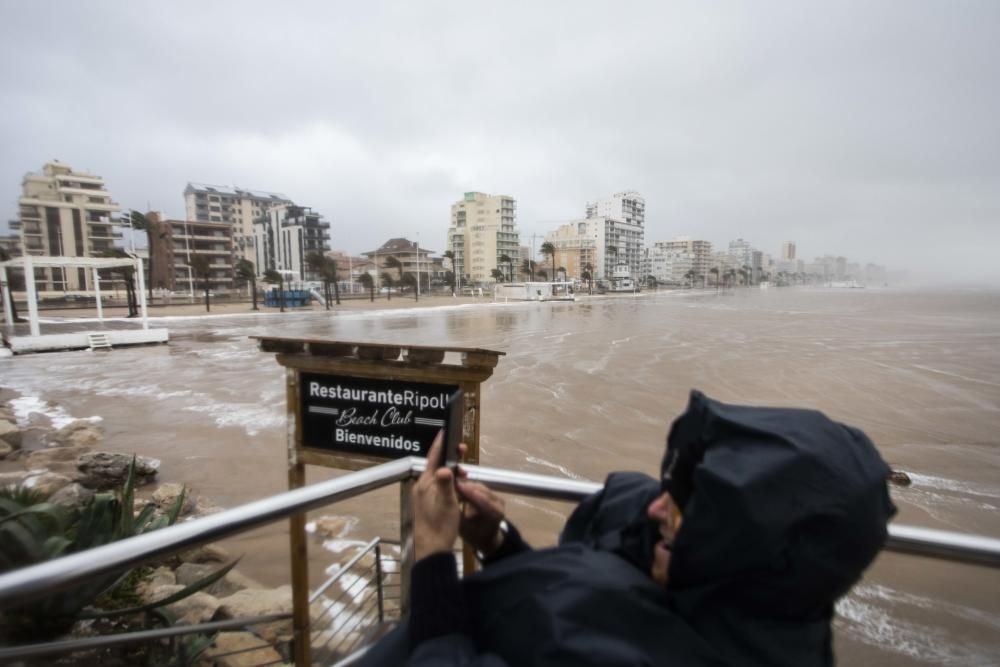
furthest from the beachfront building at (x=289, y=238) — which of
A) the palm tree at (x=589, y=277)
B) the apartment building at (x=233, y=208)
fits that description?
the palm tree at (x=589, y=277)

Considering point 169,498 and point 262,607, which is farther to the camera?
point 169,498

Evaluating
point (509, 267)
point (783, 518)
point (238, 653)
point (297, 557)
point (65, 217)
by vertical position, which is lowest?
point (238, 653)

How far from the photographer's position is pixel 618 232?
443 feet

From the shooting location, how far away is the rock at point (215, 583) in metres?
3.32

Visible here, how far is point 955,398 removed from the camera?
11.0 metres

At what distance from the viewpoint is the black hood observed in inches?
29.5

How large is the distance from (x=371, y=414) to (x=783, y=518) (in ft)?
6.35

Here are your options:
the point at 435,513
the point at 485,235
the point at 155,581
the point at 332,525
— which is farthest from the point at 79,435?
the point at 485,235

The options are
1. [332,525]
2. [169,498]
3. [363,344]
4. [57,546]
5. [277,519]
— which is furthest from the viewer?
[169,498]

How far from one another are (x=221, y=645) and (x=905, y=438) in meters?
9.65

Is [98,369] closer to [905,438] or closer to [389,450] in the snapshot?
[389,450]

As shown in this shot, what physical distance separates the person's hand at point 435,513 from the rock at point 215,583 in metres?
2.97

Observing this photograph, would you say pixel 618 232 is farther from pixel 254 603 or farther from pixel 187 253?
pixel 254 603

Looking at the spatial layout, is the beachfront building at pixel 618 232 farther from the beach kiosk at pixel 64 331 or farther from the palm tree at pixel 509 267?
the beach kiosk at pixel 64 331
